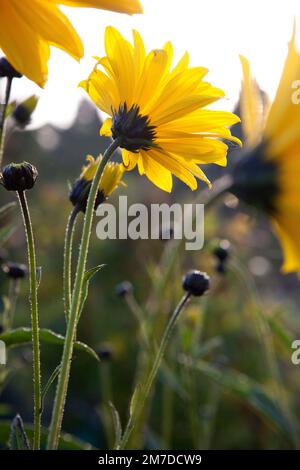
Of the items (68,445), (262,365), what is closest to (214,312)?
(262,365)

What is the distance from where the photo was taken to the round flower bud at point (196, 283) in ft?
1.73

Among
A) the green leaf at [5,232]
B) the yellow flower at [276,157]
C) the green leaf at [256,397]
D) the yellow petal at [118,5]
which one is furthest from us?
the green leaf at [256,397]

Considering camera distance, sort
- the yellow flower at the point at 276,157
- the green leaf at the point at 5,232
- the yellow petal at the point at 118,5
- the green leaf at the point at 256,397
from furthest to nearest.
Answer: the green leaf at the point at 256,397
the green leaf at the point at 5,232
the yellow flower at the point at 276,157
the yellow petal at the point at 118,5

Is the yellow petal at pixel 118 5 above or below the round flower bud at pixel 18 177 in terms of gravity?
above

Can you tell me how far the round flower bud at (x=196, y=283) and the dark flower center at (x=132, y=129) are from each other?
0.14 metres

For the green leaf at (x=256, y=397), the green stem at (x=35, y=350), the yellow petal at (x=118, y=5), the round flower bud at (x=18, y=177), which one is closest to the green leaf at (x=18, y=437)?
the green stem at (x=35, y=350)

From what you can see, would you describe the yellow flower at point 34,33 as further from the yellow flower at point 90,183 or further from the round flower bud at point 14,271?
the round flower bud at point 14,271

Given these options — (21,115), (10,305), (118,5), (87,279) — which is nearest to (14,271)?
(10,305)

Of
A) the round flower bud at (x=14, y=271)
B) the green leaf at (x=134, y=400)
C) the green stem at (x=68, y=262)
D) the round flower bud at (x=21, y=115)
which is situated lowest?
the green leaf at (x=134, y=400)

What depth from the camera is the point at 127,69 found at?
16.8 inches

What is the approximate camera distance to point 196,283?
54 centimetres

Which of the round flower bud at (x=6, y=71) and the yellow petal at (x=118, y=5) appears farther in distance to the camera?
the round flower bud at (x=6, y=71)
